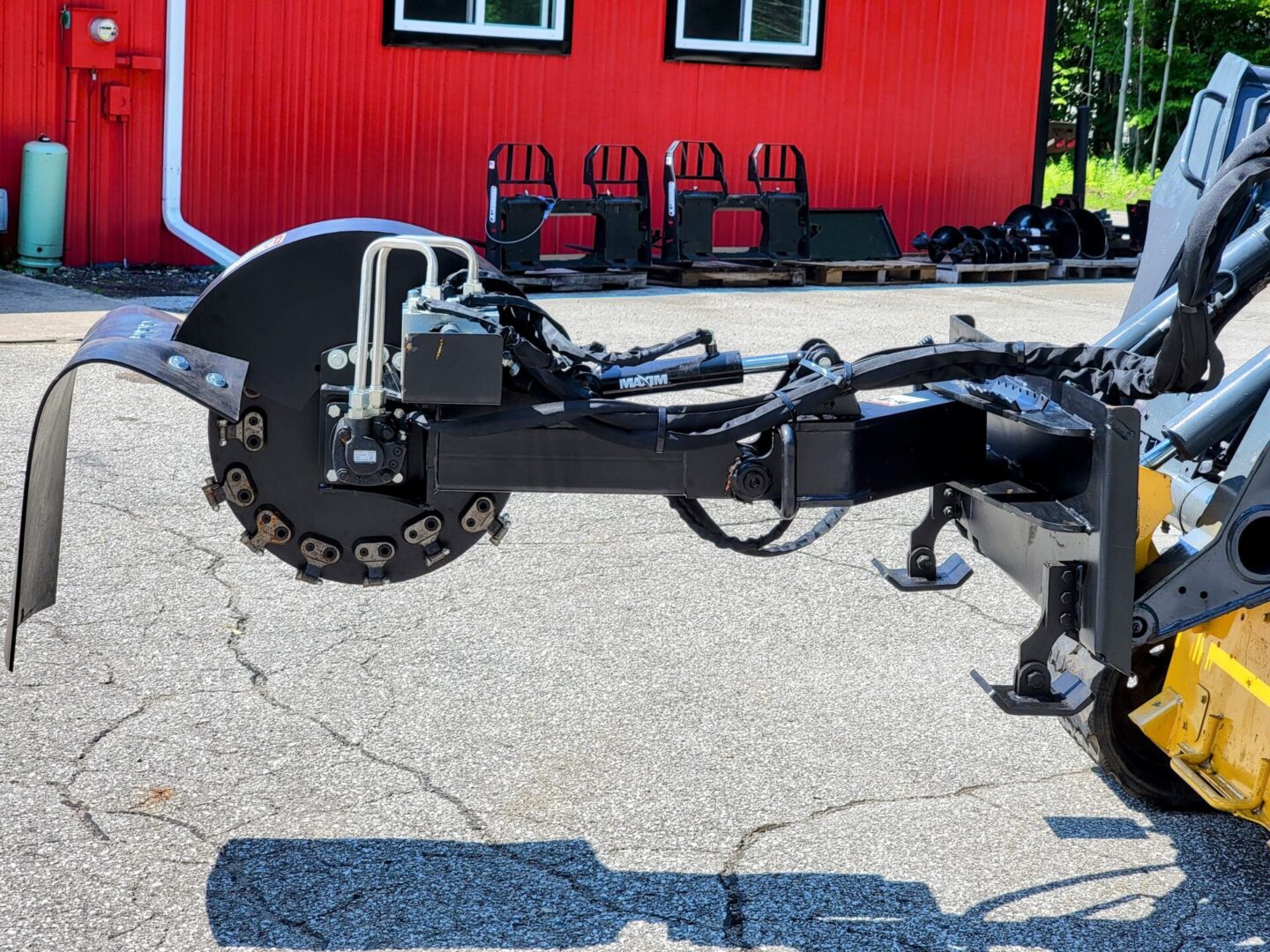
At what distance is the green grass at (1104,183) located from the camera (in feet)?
109

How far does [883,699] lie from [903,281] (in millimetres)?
11249

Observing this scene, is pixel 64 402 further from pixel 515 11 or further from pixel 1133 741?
pixel 515 11

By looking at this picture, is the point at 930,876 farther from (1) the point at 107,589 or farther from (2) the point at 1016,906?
(1) the point at 107,589

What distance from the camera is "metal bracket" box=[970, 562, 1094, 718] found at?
317 centimetres

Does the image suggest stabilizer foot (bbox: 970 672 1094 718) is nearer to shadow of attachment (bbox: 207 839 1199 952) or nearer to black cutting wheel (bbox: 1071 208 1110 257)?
shadow of attachment (bbox: 207 839 1199 952)

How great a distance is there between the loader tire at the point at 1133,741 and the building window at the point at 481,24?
11401 mm

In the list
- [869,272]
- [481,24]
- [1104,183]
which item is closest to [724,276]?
[869,272]

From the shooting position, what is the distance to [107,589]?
523 cm

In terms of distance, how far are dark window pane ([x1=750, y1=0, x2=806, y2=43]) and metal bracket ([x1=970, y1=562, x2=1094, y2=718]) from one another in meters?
13.3

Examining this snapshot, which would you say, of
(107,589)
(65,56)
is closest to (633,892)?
(107,589)

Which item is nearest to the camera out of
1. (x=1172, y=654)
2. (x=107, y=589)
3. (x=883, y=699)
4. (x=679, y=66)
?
(x=1172, y=654)

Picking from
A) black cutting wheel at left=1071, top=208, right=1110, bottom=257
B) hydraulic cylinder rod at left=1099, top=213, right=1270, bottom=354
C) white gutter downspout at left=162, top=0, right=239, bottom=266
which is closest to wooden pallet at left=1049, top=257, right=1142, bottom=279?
black cutting wheel at left=1071, top=208, right=1110, bottom=257

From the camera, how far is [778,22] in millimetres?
15781

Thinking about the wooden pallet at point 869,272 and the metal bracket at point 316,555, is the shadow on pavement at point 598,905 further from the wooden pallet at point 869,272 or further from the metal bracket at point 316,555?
the wooden pallet at point 869,272
